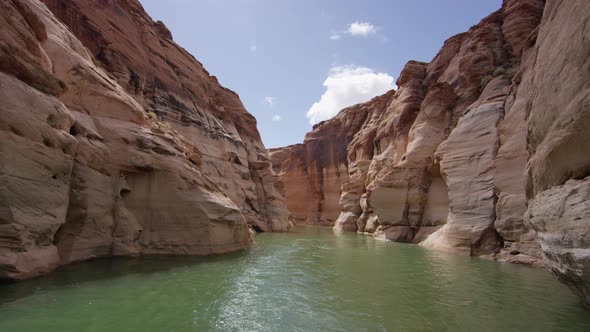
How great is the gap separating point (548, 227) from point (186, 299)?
6.84m

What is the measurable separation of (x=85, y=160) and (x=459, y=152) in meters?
16.6

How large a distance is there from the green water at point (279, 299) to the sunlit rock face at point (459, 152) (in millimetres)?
3788

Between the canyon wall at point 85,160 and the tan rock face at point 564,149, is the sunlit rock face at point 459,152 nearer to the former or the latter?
the tan rock face at point 564,149

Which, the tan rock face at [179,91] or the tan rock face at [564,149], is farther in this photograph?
the tan rock face at [179,91]

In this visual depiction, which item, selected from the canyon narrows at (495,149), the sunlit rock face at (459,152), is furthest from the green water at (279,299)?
the sunlit rock face at (459,152)

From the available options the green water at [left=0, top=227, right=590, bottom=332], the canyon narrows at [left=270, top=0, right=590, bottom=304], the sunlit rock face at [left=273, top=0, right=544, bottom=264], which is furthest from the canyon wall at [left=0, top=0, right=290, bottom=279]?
the sunlit rock face at [left=273, top=0, right=544, bottom=264]

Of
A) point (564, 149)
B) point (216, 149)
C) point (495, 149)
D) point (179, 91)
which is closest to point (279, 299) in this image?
point (564, 149)

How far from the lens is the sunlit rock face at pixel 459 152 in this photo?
13.1m

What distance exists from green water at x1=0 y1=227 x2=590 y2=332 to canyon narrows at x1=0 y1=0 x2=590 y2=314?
1060mm

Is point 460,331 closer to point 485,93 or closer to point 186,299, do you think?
point 186,299

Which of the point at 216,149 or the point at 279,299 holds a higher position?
the point at 216,149

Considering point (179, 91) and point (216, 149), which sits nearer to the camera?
point (179, 91)

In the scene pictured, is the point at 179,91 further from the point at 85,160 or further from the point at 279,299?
the point at 279,299

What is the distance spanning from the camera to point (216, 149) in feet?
83.1
